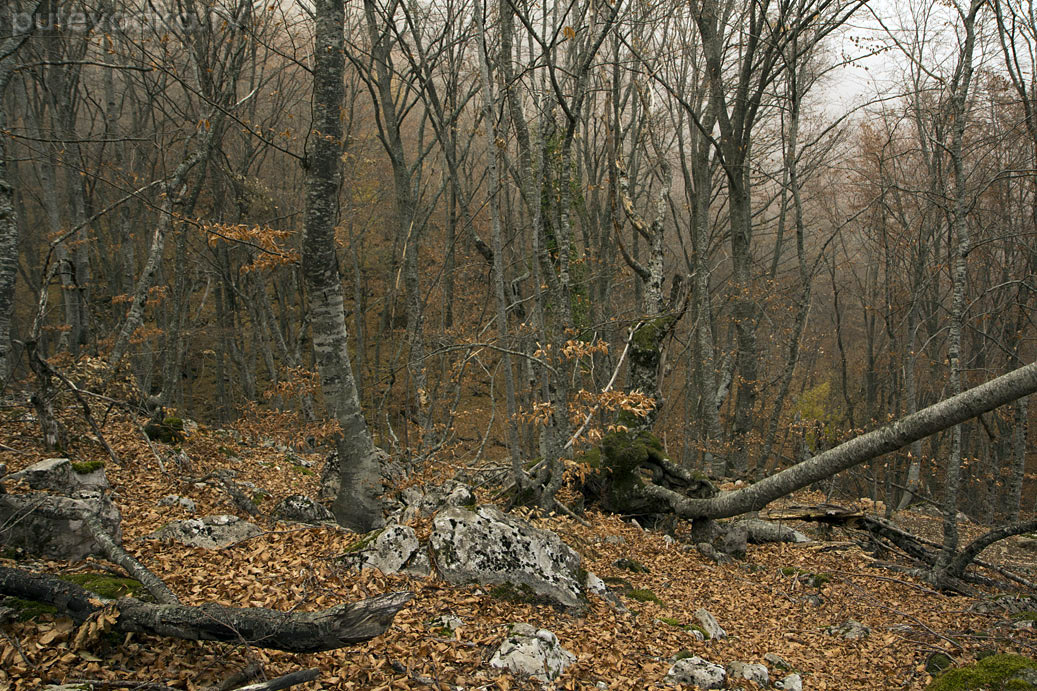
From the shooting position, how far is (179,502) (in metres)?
5.74

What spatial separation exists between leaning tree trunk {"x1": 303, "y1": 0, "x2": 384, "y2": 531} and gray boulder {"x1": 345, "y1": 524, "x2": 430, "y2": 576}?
1600 millimetres

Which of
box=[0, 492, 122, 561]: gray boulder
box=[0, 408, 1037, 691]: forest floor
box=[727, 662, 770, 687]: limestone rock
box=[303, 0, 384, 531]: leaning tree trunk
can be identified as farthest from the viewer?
box=[303, 0, 384, 531]: leaning tree trunk

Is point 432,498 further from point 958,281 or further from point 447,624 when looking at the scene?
point 958,281

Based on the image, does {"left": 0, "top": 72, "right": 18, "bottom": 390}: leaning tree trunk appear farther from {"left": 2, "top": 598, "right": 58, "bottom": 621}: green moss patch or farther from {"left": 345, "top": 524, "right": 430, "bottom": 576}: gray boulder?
{"left": 345, "top": 524, "right": 430, "bottom": 576}: gray boulder

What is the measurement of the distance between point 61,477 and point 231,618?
2.94 m

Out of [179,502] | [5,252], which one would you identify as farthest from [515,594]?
[5,252]

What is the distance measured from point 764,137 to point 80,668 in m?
17.8

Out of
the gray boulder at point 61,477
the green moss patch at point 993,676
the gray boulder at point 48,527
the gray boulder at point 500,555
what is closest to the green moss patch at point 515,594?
the gray boulder at point 500,555

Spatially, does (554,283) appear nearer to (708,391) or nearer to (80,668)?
(80,668)

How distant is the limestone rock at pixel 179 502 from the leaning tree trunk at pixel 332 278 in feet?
4.70

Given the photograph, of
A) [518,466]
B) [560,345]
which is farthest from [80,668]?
[560,345]

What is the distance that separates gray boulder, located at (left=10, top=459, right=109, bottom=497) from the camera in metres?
4.66

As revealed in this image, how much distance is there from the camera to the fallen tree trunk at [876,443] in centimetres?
490

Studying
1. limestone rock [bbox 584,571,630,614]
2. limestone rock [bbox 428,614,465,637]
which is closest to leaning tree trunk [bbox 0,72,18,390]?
limestone rock [bbox 428,614,465,637]
